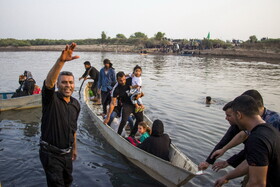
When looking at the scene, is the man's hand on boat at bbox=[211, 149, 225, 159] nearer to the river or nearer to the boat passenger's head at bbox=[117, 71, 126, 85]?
the river

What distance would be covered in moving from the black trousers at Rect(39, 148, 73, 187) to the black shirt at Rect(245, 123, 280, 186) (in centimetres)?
266

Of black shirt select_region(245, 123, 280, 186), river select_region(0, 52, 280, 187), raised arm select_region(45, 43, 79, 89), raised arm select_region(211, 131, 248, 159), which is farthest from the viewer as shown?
river select_region(0, 52, 280, 187)

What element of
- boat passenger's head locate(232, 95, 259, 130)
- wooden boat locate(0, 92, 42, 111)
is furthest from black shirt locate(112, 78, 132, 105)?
wooden boat locate(0, 92, 42, 111)

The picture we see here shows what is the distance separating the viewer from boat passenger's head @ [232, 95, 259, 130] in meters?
2.74

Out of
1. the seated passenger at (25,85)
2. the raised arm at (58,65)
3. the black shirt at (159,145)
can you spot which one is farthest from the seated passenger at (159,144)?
the seated passenger at (25,85)

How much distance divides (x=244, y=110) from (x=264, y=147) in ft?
1.57

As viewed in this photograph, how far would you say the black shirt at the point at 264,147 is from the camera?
2.46 metres

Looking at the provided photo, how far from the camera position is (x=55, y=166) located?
3.61m

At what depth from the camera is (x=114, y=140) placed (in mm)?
7637

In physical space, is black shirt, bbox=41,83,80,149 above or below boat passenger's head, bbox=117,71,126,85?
below

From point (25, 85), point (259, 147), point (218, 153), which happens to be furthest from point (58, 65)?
point (25, 85)

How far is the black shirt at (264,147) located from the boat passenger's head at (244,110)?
19 centimetres

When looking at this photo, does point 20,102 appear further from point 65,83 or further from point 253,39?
point 253,39

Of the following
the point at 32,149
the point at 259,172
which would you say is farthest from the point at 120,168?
the point at 259,172
